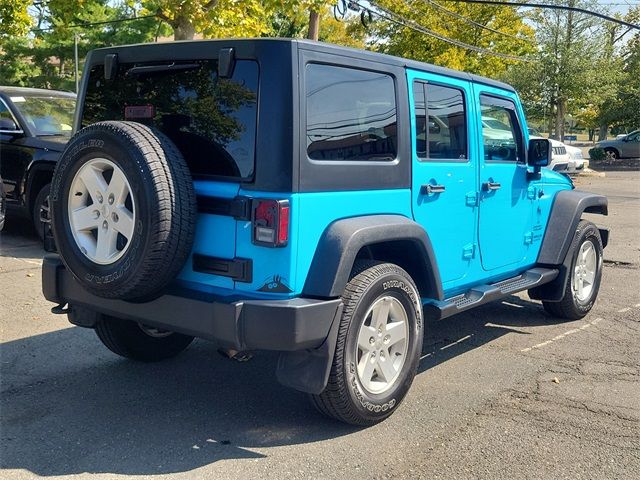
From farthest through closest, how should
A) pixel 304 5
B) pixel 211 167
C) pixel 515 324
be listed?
pixel 304 5, pixel 515 324, pixel 211 167

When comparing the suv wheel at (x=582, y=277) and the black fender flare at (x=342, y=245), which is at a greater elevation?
the black fender flare at (x=342, y=245)

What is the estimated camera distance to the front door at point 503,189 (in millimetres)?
4938

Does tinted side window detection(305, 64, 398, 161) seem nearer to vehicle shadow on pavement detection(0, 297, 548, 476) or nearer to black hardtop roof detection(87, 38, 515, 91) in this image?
black hardtop roof detection(87, 38, 515, 91)

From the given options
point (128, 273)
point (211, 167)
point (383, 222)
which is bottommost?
point (128, 273)

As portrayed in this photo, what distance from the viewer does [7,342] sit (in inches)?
203

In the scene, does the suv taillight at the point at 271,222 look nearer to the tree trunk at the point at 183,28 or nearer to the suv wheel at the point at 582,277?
the suv wheel at the point at 582,277

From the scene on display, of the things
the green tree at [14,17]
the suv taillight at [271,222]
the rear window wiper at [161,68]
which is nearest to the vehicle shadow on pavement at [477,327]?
the suv taillight at [271,222]

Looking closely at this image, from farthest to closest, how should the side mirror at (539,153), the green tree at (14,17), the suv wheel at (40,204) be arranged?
the green tree at (14,17)
the suv wheel at (40,204)
the side mirror at (539,153)

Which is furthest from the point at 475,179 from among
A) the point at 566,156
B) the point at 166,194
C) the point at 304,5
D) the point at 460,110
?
the point at 566,156

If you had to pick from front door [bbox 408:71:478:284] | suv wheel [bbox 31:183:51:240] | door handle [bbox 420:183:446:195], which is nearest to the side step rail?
front door [bbox 408:71:478:284]

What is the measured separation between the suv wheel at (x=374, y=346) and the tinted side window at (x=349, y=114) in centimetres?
65

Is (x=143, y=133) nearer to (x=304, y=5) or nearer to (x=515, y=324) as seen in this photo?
(x=515, y=324)

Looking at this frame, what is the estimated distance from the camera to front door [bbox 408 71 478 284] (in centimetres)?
420

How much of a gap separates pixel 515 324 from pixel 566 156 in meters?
15.6
